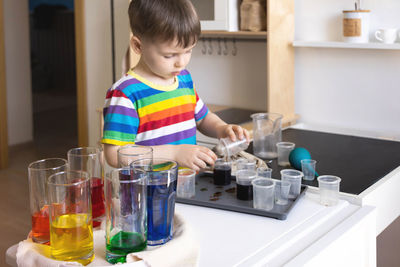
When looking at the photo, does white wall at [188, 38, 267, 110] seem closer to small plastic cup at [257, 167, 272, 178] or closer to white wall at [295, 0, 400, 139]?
white wall at [295, 0, 400, 139]

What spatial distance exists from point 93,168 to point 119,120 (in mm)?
338

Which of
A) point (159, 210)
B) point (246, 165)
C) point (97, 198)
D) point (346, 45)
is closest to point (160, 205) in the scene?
point (159, 210)

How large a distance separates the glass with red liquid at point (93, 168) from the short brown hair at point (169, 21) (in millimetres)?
389

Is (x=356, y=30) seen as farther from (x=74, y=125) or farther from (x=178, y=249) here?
(x=74, y=125)

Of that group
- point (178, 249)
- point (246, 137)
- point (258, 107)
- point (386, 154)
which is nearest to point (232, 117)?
point (258, 107)

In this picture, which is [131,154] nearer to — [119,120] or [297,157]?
[119,120]

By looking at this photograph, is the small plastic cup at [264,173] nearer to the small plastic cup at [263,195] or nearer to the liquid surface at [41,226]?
the small plastic cup at [263,195]

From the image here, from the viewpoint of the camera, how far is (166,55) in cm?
151

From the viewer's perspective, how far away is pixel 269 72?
102 inches

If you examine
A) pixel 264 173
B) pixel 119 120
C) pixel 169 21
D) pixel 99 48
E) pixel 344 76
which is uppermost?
pixel 99 48

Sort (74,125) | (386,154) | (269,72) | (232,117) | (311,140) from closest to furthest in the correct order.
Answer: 1. (386,154)
2. (311,140)
3. (269,72)
4. (232,117)
5. (74,125)

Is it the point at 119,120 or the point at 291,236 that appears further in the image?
the point at 119,120

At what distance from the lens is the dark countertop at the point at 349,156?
5.54 ft

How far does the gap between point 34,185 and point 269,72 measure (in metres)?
1.68
